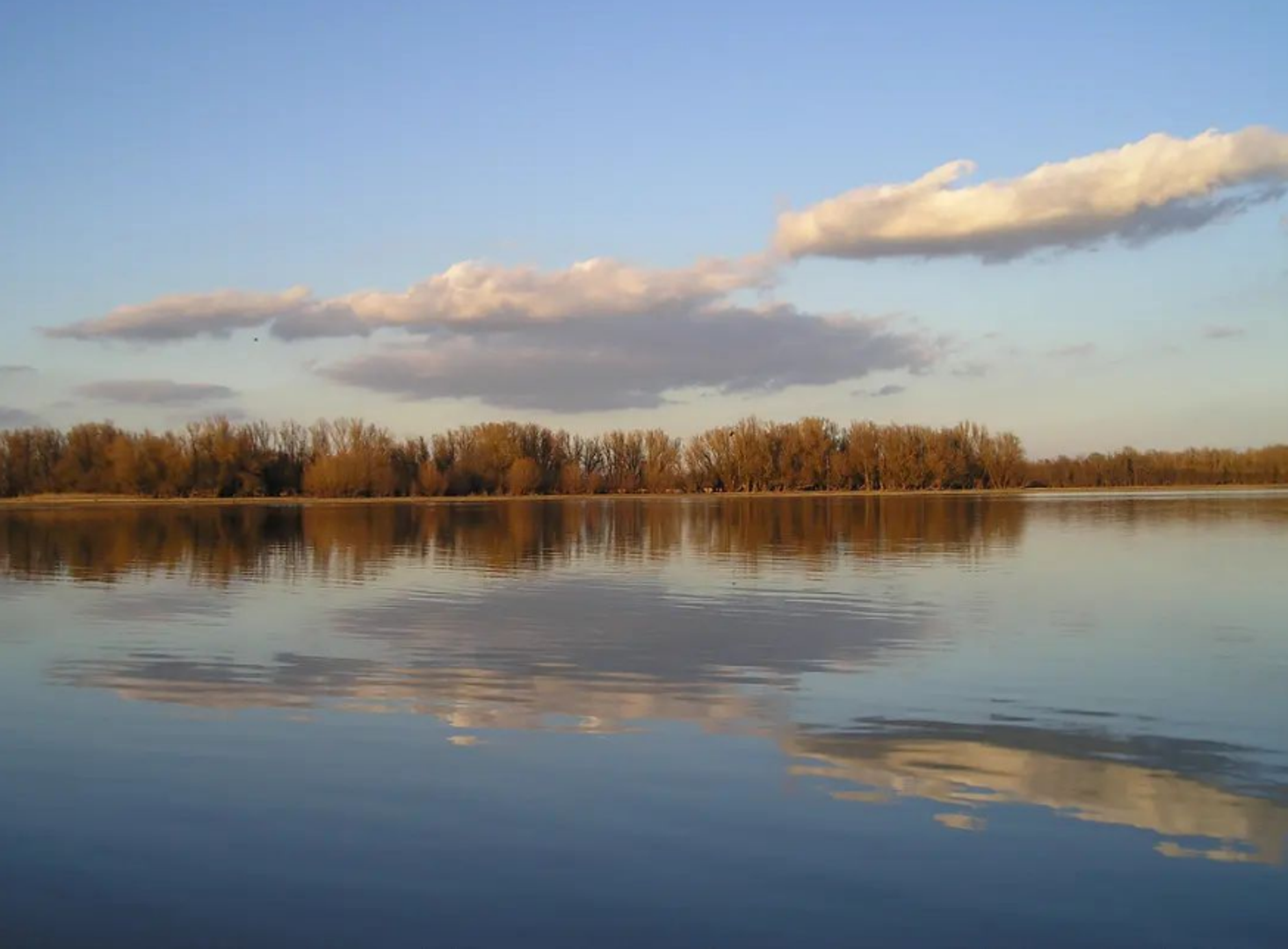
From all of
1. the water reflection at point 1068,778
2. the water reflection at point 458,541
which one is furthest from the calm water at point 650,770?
the water reflection at point 458,541

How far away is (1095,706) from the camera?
1001 cm

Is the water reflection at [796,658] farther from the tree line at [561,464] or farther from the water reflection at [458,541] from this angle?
the tree line at [561,464]

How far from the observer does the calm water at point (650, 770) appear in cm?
562

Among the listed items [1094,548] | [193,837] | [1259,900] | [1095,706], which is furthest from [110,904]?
[1094,548]

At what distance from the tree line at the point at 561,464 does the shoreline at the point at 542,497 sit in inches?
53.3

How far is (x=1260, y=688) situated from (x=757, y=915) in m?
7.46

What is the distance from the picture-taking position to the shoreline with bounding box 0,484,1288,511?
3570 inches

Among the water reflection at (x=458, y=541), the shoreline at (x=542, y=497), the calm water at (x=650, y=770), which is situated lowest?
the calm water at (x=650, y=770)

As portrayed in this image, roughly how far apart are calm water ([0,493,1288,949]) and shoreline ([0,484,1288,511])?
7448cm

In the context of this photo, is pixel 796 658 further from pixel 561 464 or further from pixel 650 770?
pixel 561 464

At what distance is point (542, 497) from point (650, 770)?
101m

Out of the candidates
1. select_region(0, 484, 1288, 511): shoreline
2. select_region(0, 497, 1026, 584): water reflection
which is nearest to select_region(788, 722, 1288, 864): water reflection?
select_region(0, 497, 1026, 584): water reflection

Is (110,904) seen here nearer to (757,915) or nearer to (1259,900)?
(757,915)

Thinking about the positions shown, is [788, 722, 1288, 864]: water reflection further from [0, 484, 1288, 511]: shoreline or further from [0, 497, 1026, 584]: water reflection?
[0, 484, 1288, 511]: shoreline
